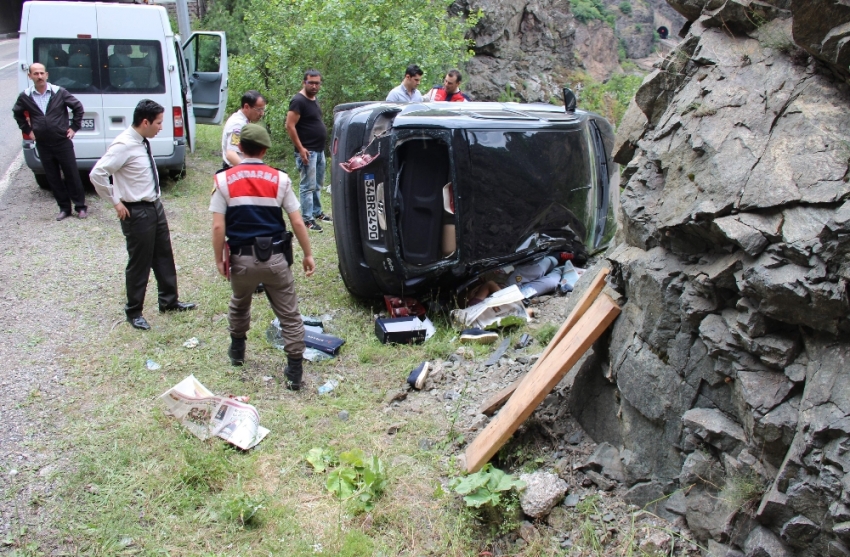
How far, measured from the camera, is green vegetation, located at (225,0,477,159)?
11586 mm

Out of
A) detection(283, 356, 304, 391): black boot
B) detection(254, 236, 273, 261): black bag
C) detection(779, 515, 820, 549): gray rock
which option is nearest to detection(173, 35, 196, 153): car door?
detection(254, 236, 273, 261): black bag

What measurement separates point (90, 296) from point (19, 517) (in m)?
3.34

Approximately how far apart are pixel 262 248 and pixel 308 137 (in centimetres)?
407

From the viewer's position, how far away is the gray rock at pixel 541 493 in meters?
3.62

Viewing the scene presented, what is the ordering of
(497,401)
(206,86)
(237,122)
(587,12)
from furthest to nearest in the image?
(587,12), (206,86), (237,122), (497,401)

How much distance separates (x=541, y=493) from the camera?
12.0 ft

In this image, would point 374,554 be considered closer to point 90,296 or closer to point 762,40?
point 762,40

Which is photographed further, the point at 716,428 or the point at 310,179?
the point at 310,179

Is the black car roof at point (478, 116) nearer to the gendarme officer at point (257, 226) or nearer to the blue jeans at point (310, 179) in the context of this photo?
the gendarme officer at point (257, 226)

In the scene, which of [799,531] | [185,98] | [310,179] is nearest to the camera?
[799,531]

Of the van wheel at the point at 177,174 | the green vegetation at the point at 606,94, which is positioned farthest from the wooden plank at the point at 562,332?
the green vegetation at the point at 606,94

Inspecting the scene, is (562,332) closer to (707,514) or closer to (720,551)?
(707,514)

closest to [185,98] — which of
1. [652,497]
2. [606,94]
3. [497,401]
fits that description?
[497,401]

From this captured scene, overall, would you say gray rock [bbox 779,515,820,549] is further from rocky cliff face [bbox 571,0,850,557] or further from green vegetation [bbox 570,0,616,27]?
green vegetation [bbox 570,0,616,27]
